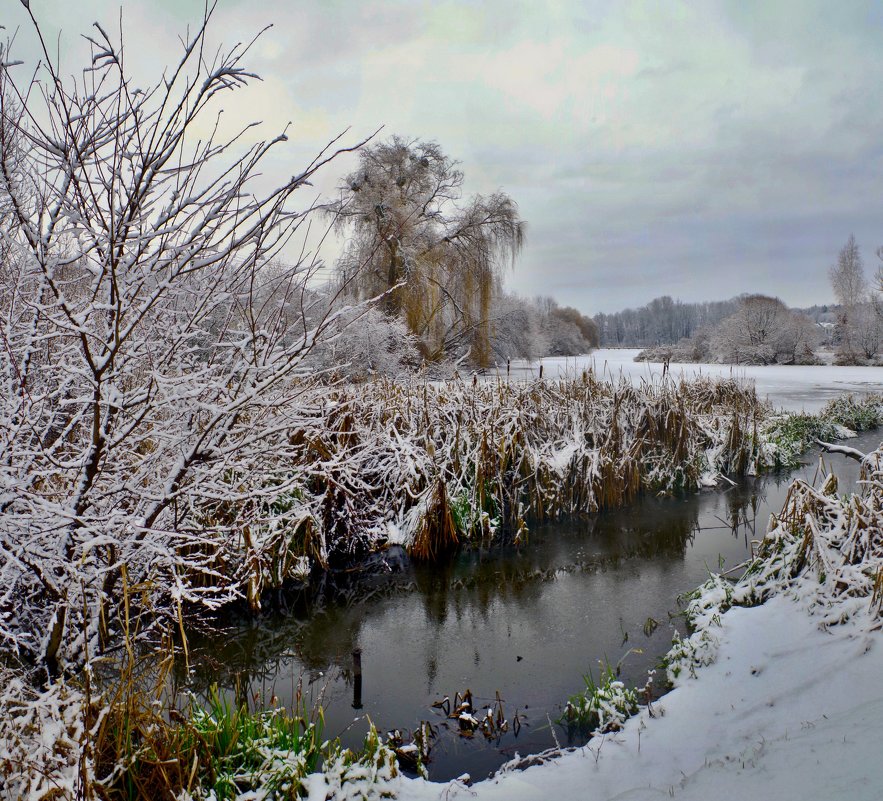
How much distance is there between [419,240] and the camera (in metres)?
15.7

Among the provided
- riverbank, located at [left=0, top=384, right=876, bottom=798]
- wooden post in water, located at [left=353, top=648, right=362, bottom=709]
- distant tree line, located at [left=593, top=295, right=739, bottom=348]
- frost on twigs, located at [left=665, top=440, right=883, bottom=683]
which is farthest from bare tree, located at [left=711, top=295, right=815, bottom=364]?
distant tree line, located at [left=593, top=295, right=739, bottom=348]

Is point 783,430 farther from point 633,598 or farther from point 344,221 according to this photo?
point 344,221

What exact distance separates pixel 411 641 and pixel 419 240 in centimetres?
1264

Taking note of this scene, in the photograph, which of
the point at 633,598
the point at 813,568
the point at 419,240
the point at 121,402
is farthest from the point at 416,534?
the point at 419,240

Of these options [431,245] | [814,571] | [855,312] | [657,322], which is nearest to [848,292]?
[855,312]

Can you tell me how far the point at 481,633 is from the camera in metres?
4.75

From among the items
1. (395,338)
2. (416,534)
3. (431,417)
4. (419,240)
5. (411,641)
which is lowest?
(411,641)

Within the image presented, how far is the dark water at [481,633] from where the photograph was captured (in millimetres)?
3666

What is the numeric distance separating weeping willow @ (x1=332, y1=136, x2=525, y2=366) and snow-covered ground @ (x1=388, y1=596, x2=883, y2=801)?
1184cm

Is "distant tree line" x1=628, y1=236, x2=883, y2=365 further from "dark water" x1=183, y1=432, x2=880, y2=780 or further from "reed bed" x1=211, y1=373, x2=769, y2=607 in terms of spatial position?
"dark water" x1=183, y1=432, x2=880, y2=780

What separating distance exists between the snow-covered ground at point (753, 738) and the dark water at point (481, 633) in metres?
0.40

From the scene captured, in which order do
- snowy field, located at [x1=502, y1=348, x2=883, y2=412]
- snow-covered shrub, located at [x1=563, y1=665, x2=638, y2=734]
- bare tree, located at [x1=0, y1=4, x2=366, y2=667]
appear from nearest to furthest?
bare tree, located at [x1=0, y1=4, x2=366, y2=667] → snow-covered shrub, located at [x1=563, y1=665, x2=638, y2=734] → snowy field, located at [x1=502, y1=348, x2=883, y2=412]

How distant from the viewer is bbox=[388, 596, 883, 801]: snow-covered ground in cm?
230

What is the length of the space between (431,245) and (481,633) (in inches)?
499
